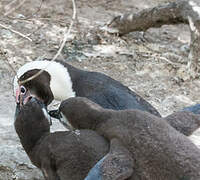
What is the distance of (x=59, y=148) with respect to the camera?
99.5 inches

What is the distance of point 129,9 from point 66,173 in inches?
161

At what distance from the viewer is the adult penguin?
322cm

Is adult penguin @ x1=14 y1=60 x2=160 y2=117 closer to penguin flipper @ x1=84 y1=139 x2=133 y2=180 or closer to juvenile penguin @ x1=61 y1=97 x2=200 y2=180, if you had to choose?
juvenile penguin @ x1=61 y1=97 x2=200 y2=180

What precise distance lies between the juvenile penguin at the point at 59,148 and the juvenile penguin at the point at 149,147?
9cm

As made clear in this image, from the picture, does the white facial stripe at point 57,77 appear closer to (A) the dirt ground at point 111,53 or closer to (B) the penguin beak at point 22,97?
(B) the penguin beak at point 22,97

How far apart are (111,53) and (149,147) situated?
290 centimetres

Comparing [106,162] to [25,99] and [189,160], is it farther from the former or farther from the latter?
[25,99]

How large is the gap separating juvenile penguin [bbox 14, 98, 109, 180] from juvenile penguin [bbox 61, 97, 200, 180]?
3.6 inches

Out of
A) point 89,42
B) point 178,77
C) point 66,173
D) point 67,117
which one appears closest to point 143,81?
point 178,77

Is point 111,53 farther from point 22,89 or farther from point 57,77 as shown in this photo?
point 22,89

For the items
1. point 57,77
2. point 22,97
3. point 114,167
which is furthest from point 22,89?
point 114,167

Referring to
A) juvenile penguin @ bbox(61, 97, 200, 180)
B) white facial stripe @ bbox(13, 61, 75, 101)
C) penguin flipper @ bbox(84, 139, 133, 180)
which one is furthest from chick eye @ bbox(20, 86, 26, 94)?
penguin flipper @ bbox(84, 139, 133, 180)

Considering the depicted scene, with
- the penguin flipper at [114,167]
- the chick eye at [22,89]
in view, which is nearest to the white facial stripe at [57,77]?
the chick eye at [22,89]

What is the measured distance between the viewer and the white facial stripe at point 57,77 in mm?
3480
